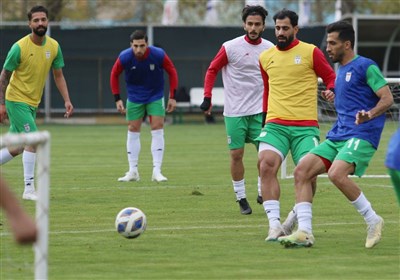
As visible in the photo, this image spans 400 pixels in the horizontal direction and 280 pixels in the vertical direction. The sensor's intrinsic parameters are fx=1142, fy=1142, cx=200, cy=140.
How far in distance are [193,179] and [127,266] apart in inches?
327

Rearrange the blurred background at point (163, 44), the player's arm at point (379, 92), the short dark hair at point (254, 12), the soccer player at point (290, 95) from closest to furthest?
the player's arm at point (379, 92) < the soccer player at point (290, 95) < the short dark hair at point (254, 12) < the blurred background at point (163, 44)

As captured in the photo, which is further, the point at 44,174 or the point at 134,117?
the point at 134,117

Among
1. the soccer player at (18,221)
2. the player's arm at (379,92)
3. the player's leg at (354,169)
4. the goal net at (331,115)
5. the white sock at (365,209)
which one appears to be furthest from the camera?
the goal net at (331,115)

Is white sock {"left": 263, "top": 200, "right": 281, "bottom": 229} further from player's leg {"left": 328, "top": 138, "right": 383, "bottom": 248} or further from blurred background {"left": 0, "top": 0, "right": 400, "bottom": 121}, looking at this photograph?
blurred background {"left": 0, "top": 0, "right": 400, "bottom": 121}

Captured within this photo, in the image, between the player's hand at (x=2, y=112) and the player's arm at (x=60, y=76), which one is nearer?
the player's hand at (x=2, y=112)

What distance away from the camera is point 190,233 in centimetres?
1100

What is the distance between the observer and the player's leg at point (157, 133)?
17109 mm

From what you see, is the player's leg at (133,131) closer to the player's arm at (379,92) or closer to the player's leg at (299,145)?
the player's leg at (299,145)

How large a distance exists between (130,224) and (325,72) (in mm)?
2416

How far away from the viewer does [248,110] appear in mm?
12969

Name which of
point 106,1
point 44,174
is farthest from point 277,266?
point 106,1

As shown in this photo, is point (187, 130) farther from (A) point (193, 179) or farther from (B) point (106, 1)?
(B) point (106, 1)

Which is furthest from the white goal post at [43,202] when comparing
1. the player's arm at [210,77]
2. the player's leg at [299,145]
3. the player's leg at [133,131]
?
the player's leg at [133,131]

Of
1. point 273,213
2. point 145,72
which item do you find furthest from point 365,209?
point 145,72
